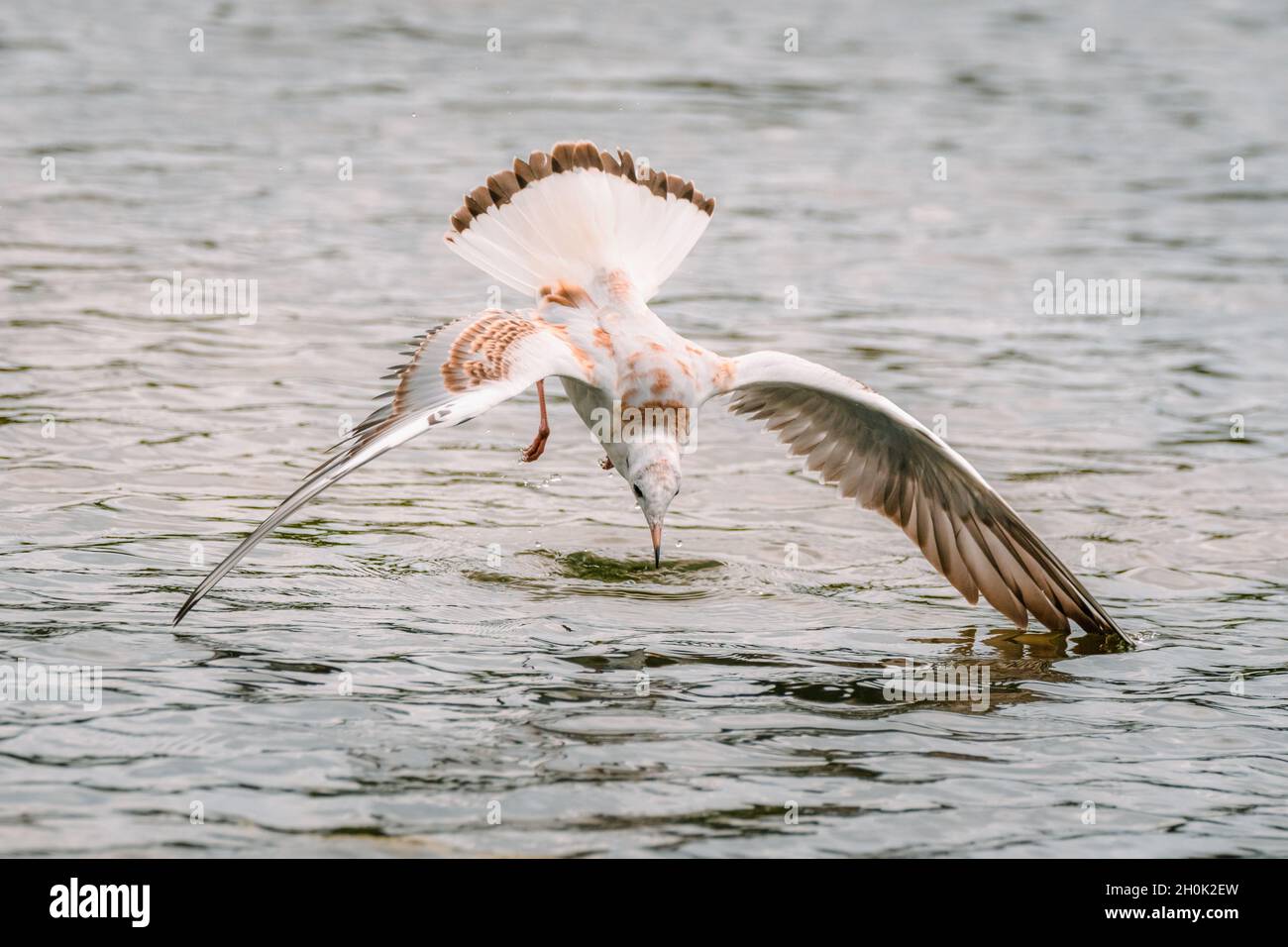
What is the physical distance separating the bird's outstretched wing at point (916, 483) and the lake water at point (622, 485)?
0.19 m

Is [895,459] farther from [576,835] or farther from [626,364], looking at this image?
[576,835]

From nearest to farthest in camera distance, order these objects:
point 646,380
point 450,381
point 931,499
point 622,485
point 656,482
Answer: point 450,381
point 656,482
point 646,380
point 931,499
point 622,485

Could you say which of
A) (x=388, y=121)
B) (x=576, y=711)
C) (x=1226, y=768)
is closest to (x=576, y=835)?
(x=576, y=711)

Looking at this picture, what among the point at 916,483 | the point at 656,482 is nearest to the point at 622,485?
the point at 916,483

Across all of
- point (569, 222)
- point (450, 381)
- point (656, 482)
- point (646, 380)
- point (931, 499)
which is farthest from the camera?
point (569, 222)

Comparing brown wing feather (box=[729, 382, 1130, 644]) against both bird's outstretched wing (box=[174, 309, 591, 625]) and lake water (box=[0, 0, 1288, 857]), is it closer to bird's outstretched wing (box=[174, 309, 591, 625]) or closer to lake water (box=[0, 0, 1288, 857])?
lake water (box=[0, 0, 1288, 857])

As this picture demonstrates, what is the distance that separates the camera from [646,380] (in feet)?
25.2

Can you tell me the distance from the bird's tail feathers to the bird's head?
1.35 m

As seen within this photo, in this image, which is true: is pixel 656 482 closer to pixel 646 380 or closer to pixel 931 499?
pixel 646 380

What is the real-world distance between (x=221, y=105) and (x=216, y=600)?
11.0 metres

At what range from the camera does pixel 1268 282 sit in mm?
14008

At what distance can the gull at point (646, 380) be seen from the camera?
737 centimetres

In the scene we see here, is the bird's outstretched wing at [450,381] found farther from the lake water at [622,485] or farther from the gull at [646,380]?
the lake water at [622,485]

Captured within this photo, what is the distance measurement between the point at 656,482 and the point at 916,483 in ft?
5.03
